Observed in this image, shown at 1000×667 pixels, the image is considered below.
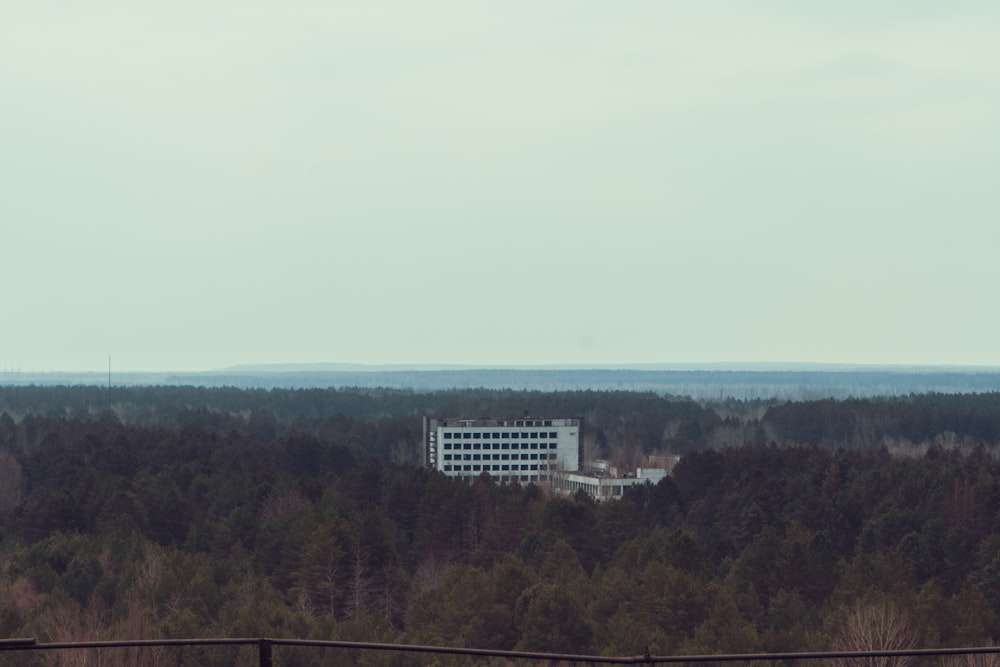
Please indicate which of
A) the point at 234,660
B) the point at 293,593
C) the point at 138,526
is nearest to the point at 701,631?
the point at 234,660

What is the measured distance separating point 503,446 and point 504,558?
99.3 m

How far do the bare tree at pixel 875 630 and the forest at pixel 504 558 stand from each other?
0.13m

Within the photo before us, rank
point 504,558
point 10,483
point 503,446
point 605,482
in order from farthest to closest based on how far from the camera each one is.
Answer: point 503,446, point 605,482, point 10,483, point 504,558

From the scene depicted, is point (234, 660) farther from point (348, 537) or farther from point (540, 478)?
point (540, 478)

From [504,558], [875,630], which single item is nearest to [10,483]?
[504,558]

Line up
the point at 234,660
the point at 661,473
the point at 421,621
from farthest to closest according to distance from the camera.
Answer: the point at 661,473 → the point at 421,621 → the point at 234,660

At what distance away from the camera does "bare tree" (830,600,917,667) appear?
59938 millimetres

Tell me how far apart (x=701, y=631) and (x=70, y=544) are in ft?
136

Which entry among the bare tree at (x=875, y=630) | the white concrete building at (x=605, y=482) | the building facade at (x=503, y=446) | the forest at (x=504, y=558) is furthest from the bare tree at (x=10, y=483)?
the bare tree at (x=875, y=630)

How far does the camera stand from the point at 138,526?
10238cm

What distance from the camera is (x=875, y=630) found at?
60844 mm

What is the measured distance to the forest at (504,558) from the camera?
62.9 m

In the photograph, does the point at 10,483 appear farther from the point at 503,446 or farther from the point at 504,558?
the point at 504,558

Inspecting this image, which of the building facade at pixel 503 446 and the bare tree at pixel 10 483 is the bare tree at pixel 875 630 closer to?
the bare tree at pixel 10 483
